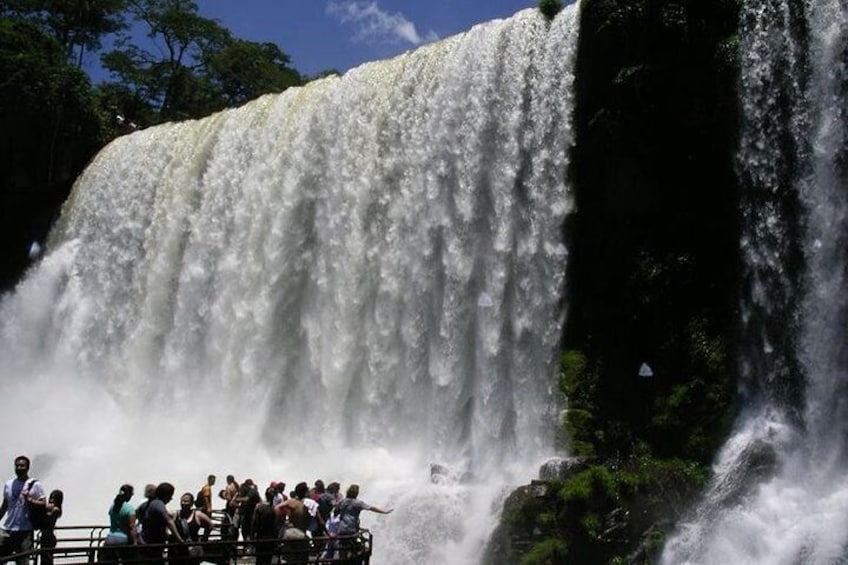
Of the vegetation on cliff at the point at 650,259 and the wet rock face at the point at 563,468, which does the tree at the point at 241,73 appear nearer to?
the vegetation on cliff at the point at 650,259

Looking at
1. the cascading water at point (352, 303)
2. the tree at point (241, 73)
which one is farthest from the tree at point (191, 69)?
the cascading water at point (352, 303)

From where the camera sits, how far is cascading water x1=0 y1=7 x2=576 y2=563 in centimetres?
1908

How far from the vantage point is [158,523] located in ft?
33.8

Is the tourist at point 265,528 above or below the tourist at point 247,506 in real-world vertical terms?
below

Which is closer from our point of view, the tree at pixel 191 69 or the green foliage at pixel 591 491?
the green foliage at pixel 591 491

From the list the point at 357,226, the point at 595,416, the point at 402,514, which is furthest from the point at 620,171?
the point at 402,514

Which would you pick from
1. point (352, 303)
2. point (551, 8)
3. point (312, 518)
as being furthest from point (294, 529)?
point (551, 8)

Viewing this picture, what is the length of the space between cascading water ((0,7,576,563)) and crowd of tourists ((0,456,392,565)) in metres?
4.37

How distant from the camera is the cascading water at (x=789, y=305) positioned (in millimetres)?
14883

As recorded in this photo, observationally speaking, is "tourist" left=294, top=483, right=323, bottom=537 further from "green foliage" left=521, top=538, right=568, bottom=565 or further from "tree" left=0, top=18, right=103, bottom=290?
"tree" left=0, top=18, right=103, bottom=290

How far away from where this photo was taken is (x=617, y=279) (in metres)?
18.8

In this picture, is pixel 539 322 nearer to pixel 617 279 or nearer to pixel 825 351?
pixel 617 279

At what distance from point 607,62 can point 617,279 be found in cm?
413

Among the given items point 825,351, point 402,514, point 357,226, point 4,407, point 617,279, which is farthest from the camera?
point 4,407
